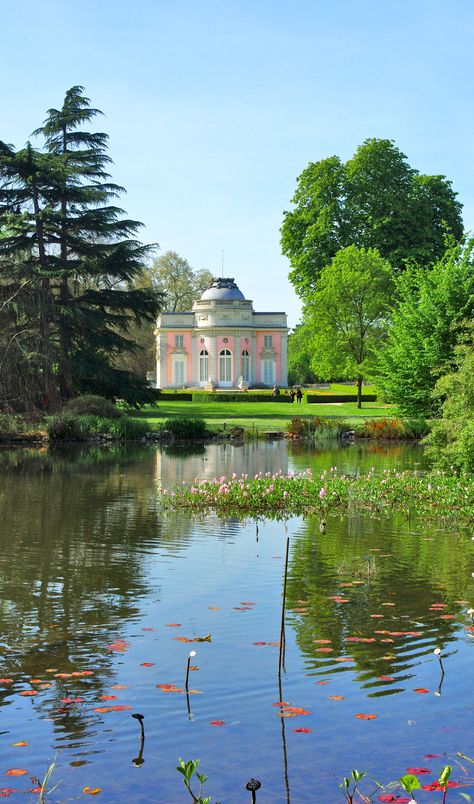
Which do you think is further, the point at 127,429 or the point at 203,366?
the point at 203,366

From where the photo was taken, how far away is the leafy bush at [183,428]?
32.0 meters

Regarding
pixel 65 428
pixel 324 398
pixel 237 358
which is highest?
pixel 237 358

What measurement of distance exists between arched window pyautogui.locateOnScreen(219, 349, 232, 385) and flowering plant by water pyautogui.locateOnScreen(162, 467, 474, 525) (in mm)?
53179

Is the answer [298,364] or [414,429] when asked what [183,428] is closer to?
[414,429]

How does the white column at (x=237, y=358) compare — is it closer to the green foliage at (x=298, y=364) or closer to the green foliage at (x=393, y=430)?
the green foliage at (x=298, y=364)

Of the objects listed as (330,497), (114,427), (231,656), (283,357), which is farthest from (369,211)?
(231,656)

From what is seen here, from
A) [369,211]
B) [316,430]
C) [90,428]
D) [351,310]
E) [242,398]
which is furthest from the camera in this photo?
[242,398]

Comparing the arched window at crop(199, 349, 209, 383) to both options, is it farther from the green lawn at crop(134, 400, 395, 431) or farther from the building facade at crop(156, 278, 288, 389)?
the green lawn at crop(134, 400, 395, 431)

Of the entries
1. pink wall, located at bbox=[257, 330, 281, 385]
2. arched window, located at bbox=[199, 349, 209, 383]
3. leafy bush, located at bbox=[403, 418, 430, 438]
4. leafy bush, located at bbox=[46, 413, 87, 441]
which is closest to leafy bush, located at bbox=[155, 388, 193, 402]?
arched window, located at bbox=[199, 349, 209, 383]

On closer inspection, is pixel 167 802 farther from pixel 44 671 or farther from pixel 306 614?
pixel 306 614

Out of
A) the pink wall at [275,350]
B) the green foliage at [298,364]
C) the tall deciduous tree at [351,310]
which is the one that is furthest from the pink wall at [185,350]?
the tall deciduous tree at [351,310]

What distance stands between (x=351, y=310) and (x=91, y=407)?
15530 mm

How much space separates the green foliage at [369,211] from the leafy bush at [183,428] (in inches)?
682

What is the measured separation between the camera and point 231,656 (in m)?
6.88
